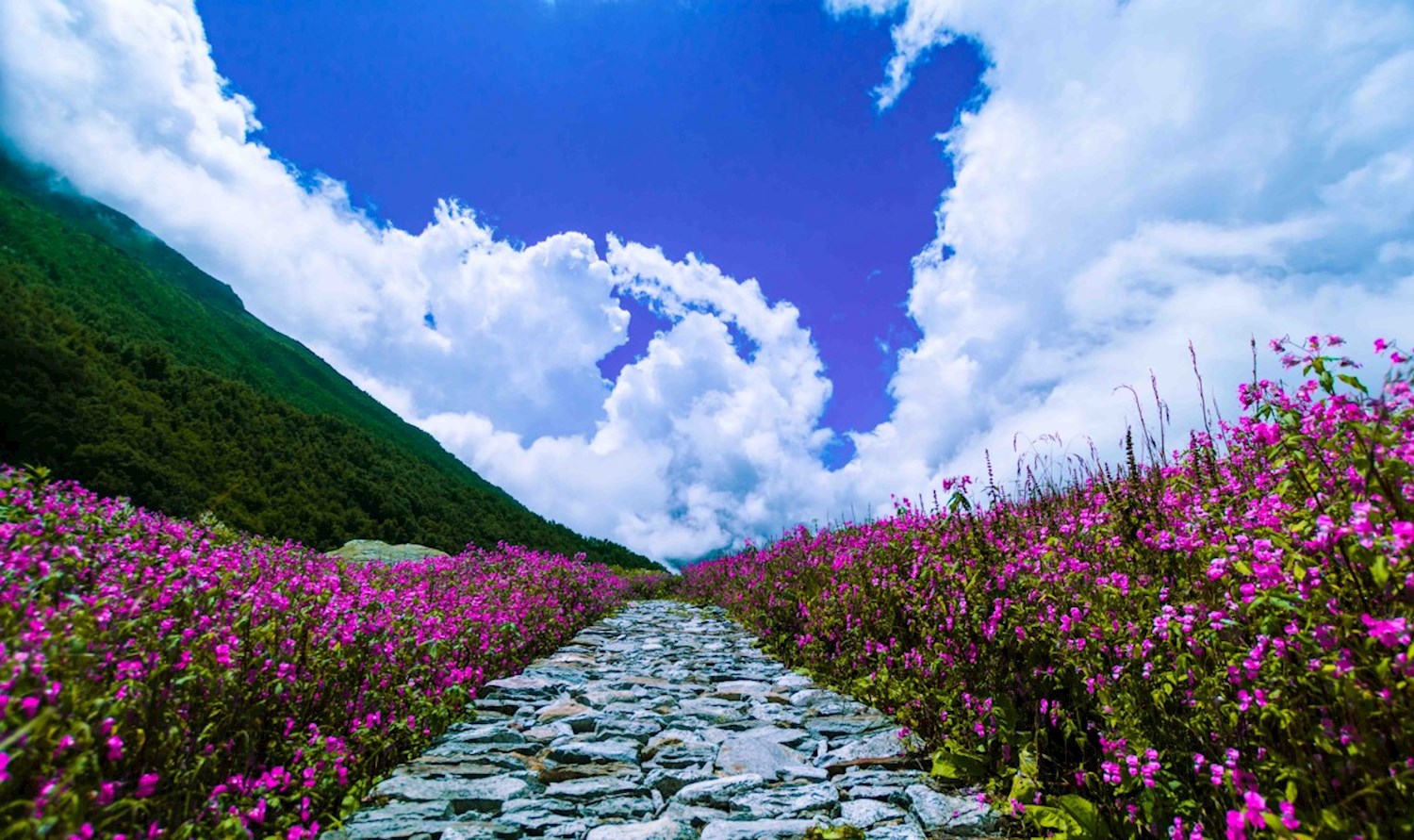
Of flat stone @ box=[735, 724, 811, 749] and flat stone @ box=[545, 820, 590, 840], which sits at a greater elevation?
flat stone @ box=[735, 724, 811, 749]

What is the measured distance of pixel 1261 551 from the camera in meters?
2.29

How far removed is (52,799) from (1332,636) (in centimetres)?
379

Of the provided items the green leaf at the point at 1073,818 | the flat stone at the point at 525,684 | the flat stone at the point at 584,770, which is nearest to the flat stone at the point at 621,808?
the flat stone at the point at 584,770

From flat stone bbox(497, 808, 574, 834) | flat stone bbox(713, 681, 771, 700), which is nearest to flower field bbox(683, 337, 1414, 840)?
flat stone bbox(713, 681, 771, 700)

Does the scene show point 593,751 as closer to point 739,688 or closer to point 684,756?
point 684,756

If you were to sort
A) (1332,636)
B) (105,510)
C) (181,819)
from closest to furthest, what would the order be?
(1332,636) → (181,819) → (105,510)

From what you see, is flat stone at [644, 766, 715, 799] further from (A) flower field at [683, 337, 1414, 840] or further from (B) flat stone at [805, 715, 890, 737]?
(A) flower field at [683, 337, 1414, 840]

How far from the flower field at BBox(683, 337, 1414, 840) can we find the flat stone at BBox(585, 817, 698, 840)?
1616 millimetres

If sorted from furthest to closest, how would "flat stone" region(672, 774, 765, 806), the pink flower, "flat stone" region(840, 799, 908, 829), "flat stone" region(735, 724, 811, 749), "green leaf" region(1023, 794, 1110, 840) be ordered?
"flat stone" region(735, 724, 811, 749)
"flat stone" region(672, 774, 765, 806)
"flat stone" region(840, 799, 908, 829)
"green leaf" region(1023, 794, 1110, 840)
the pink flower

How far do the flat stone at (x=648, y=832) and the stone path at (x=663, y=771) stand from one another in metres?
0.01

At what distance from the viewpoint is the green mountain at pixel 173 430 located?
2067 cm

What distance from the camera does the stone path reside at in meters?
3.61

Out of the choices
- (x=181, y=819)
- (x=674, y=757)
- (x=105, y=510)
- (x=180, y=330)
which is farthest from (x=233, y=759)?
(x=180, y=330)

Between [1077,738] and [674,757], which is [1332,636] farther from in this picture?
[674,757]
